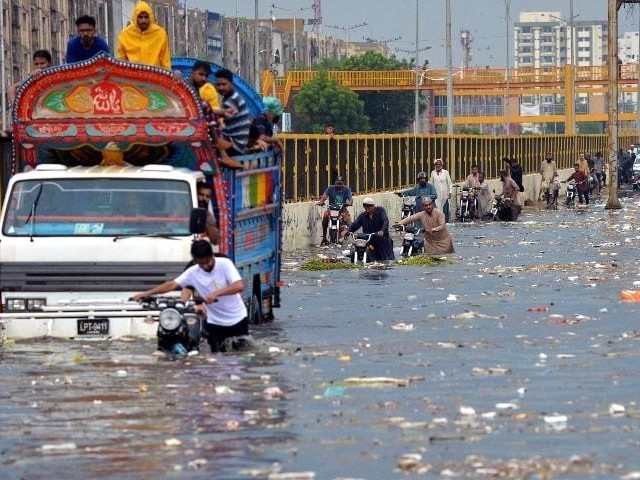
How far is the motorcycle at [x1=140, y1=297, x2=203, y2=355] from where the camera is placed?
15562 millimetres

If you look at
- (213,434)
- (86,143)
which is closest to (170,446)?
(213,434)

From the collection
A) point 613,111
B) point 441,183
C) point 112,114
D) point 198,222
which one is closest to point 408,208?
point 441,183

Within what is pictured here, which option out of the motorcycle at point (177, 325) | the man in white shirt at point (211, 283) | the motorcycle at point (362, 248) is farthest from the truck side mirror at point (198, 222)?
the motorcycle at point (362, 248)

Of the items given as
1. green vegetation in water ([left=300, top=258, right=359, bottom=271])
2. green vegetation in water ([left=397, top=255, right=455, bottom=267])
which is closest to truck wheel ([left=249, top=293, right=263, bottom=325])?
green vegetation in water ([left=300, top=258, right=359, bottom=271])

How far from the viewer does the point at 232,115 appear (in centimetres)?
1831

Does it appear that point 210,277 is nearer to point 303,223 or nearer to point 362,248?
point 362,248

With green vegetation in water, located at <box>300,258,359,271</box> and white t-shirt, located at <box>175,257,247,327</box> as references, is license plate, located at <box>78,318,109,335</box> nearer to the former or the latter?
white t-shirt, located at <box>175,257,247,327</box>

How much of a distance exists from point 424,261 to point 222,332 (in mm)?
13987

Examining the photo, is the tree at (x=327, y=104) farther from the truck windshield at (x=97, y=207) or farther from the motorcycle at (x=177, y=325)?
the motorcycle at (x=177, y=325)

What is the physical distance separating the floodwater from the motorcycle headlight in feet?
1.16

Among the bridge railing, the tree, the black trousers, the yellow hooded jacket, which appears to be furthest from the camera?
the tree

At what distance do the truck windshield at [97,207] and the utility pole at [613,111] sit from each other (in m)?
37.3

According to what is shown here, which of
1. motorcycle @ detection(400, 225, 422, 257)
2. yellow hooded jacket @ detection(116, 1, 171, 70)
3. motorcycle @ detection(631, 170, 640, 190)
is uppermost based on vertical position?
yellow hooded jacket @ detection(116, 1, 171, 70)

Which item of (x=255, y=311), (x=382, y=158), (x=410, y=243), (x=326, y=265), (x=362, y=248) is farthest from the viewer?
(x=382, y=158)
